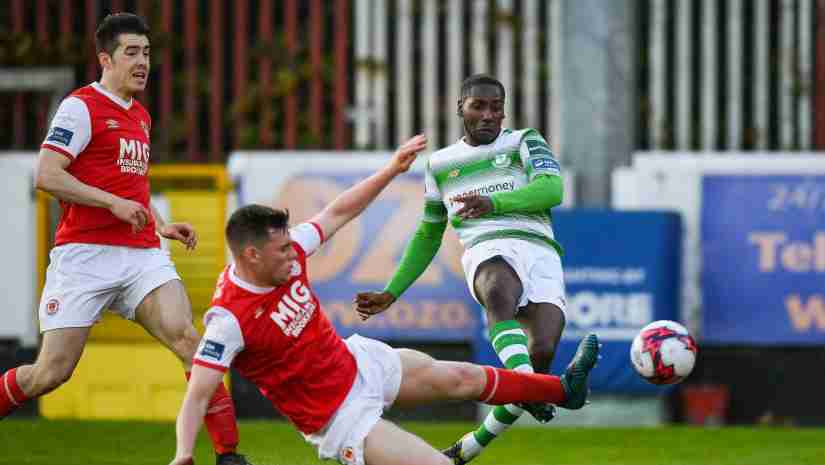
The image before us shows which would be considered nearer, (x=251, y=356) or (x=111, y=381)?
(x=251, y=356)

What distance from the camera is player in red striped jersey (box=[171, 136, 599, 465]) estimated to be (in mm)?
6645

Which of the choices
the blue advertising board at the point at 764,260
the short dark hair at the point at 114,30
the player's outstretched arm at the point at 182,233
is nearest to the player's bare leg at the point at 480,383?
the player's outstretched arm at the point at 182,233

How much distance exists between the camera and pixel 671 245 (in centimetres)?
1277

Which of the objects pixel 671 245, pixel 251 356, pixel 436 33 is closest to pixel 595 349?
pixel 251 356

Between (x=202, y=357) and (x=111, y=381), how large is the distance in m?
6.76

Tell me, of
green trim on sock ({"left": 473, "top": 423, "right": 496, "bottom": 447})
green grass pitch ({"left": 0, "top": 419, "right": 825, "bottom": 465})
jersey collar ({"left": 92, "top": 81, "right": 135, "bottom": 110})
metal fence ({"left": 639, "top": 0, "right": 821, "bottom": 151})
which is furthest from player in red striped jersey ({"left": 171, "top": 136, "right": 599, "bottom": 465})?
metal fence ({"left": 639, "top": 0, "right": 821, "bottom": 151})

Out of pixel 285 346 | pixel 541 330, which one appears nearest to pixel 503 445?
pixel 541 330

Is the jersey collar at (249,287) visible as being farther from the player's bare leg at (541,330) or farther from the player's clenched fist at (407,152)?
the player's bare leg at (541,330)

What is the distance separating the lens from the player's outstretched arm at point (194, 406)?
6.40m

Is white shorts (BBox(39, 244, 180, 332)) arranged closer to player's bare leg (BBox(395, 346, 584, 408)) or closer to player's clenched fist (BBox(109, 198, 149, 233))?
player's clenched fist (BBox(109, 198, 149, 233))

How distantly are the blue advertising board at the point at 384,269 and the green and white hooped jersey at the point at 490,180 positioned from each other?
4516 millimetres

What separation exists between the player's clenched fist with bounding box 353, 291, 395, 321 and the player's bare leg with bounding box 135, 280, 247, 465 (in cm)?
75

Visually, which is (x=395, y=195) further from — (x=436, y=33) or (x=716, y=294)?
(x=436, y=33)

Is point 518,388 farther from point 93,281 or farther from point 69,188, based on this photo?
point 69,188
